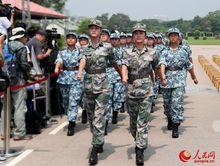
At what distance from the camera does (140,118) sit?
6.75m

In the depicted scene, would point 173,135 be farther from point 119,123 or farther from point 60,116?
point 60,116

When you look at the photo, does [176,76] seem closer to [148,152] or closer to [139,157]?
[148,152]

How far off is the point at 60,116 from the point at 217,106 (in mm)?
3974

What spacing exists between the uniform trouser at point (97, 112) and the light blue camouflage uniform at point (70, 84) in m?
1.53

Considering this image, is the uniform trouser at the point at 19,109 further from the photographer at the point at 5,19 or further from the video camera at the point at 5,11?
the video camera at the point at 5,11

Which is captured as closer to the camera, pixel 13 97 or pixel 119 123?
pixel 13 97

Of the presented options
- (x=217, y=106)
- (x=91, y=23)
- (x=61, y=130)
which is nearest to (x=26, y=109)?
(x=61, y=130)

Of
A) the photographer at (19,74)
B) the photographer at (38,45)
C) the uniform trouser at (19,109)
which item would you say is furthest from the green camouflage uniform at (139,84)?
the photographer at (38,45)

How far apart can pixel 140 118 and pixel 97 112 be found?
63cm

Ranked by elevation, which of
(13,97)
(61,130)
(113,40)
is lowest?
(61,130)

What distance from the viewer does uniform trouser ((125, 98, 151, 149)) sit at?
263 inches

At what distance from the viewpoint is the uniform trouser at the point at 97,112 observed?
682 centimetres

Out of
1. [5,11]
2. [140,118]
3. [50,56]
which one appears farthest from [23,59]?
[140,118]

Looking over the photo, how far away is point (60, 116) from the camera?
419 inches
